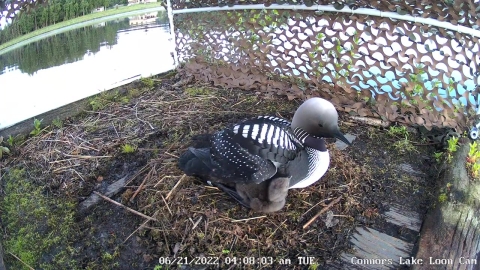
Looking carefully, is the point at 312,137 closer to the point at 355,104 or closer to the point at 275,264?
the point at 275,264

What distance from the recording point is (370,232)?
2.20 meters

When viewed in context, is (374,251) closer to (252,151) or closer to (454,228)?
(454,228)

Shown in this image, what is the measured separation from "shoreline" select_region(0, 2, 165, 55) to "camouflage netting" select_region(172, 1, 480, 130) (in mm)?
563

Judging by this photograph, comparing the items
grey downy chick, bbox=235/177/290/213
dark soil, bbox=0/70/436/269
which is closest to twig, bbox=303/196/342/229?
dark soil, bbox=0/70/436/269

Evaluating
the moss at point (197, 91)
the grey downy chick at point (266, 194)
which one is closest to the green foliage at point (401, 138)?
the grey downy chick at point (266, 194)

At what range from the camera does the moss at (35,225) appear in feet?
7.13

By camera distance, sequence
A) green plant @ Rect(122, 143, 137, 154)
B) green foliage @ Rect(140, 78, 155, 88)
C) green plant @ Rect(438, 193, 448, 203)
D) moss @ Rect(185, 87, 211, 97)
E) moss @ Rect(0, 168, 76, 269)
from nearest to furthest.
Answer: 1. moss @ Rect(0, 168, 76, 269)
2. green plant @ Rect(438, 193, 448, 203)
3. green plant @ Rect(122, 143, 137, 154)
4. moss @ Rect(185, 87, 211, 97)
5. green foliage @ Rect(140, 78, 155, 88)

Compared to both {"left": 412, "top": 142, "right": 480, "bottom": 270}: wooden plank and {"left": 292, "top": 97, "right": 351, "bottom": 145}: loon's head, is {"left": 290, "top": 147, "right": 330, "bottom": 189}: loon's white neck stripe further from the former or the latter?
{"left": 412, "top": 142, "right": 480, "bottom": 270}: wooden plank

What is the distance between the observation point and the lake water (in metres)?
3.17

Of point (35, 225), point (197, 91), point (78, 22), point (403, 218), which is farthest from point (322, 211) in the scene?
point (78, 22)

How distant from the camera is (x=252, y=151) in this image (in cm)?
209

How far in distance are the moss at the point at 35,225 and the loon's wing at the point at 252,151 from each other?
968 millimetres

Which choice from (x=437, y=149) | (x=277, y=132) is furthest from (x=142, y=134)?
(x=437, y=149)

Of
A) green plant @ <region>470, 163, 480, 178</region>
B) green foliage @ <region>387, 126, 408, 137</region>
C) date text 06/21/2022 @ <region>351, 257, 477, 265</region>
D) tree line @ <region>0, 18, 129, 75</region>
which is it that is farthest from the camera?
tree line @ <region>0, 18, 129, 75</region>
